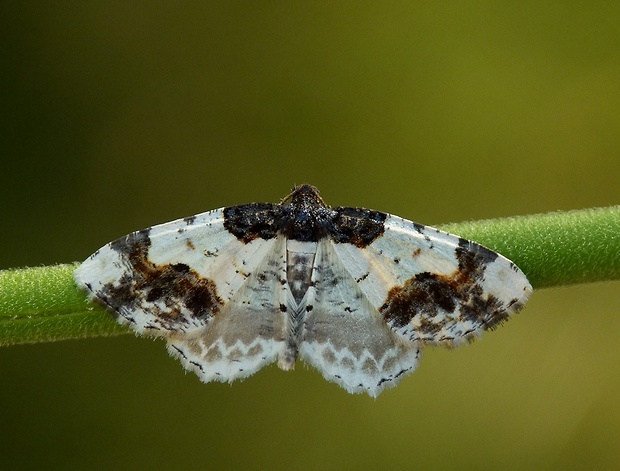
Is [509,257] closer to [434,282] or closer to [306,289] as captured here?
[434,282]

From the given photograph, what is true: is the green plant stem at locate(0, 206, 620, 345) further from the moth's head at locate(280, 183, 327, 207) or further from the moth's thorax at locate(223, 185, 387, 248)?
the moth's head at locate(280, 183, 327, 207)

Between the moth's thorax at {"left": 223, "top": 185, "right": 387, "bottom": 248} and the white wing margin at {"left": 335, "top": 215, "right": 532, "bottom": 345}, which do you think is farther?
the moth's thorax at {"left": 223, "top": 185, "right": 387, "bottom": 248}

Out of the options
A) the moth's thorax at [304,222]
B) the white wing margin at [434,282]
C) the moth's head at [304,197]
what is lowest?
the white wing margin at [434,282]

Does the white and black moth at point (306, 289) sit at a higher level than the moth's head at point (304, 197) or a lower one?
lower

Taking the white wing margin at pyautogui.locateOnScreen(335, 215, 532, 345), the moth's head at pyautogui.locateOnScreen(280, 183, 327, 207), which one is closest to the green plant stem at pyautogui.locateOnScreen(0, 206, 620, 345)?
the white wing margin at pyautogui.locateOnScreen(335, 215, 532, 345)

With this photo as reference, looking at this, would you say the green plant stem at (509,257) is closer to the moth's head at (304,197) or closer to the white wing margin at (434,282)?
the white wing margin at (434,282)

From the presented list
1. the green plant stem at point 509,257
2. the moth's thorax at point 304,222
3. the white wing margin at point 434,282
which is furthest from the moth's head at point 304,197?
the green plant stem at point 509,257

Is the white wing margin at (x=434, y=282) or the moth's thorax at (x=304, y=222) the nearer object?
the white wing margin at (x=434, y=282)
